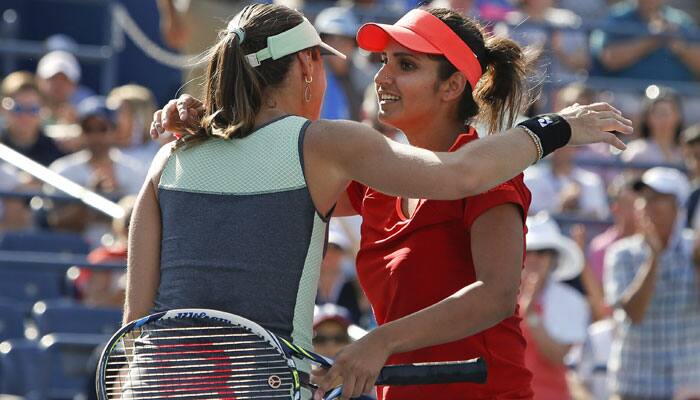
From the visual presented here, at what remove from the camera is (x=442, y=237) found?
3.08m

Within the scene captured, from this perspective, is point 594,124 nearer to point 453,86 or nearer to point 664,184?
point 453,86

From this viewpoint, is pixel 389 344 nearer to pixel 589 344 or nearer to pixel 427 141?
pixel 427 141

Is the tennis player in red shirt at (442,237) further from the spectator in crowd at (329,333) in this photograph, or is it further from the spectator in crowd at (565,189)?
the spectator in crowd at (565,189)

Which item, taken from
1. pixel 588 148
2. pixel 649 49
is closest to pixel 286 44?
pixel 588 148

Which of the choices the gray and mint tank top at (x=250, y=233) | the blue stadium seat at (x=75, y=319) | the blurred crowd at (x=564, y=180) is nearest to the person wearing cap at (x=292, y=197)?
the gray and mint tank top at (x=250, y=233)

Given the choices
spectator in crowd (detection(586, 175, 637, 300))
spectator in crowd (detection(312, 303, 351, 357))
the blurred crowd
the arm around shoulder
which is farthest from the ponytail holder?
spectator in crowd (detection(586, 175, 637, 300))

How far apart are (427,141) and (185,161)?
73cm

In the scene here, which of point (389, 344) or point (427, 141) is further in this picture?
point (427, 141)

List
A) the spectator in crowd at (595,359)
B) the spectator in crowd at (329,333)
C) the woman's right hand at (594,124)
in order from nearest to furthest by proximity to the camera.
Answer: the woman's right hand at (594,124) < the spectator in crowd at (329,333) < the spectator in crowd at (595,359)

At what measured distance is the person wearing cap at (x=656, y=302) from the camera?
20.9 ft

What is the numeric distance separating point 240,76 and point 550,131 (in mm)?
713

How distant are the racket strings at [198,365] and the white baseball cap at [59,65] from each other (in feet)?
21.6

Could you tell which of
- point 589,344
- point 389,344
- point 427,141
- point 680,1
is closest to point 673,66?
point 680,1

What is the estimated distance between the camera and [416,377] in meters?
2.76
